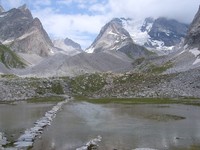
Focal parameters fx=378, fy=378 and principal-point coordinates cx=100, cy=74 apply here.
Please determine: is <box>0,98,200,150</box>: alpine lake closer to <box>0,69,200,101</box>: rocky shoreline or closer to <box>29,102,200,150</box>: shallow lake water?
<box>29,102,200,150</box>: shallow lake water

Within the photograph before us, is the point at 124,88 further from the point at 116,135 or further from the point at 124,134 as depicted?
the point at 116,135

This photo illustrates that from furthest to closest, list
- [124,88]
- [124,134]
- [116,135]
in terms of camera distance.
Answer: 1. [124,88]
2. [124,134]
3. [116,135]

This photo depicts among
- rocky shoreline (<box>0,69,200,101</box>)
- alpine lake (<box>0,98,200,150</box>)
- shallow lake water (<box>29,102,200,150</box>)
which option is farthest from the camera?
rocky shoreline (<box>0,69,200,101</box>)

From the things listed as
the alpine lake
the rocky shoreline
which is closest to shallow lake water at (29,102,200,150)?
the alpine lake

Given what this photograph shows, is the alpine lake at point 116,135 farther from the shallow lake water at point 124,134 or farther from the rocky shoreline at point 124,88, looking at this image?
the rocky shoreline at point 124,88

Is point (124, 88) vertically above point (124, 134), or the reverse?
point (124, 134)

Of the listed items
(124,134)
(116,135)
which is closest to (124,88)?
(124,134)

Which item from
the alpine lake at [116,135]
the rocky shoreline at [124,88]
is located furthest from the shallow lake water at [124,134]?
the rocky shoreline at [124,88]

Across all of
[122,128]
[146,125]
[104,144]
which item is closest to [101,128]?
[122,128]

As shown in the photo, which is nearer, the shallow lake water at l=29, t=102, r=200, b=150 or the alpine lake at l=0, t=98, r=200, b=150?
the alpine lake at l=0, t=98, r=200, b=150

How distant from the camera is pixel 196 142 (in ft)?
142

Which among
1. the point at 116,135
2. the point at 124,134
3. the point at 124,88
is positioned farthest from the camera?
the point at 124,88

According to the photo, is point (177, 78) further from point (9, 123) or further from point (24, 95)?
point (9, 123)

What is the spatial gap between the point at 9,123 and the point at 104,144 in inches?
988
